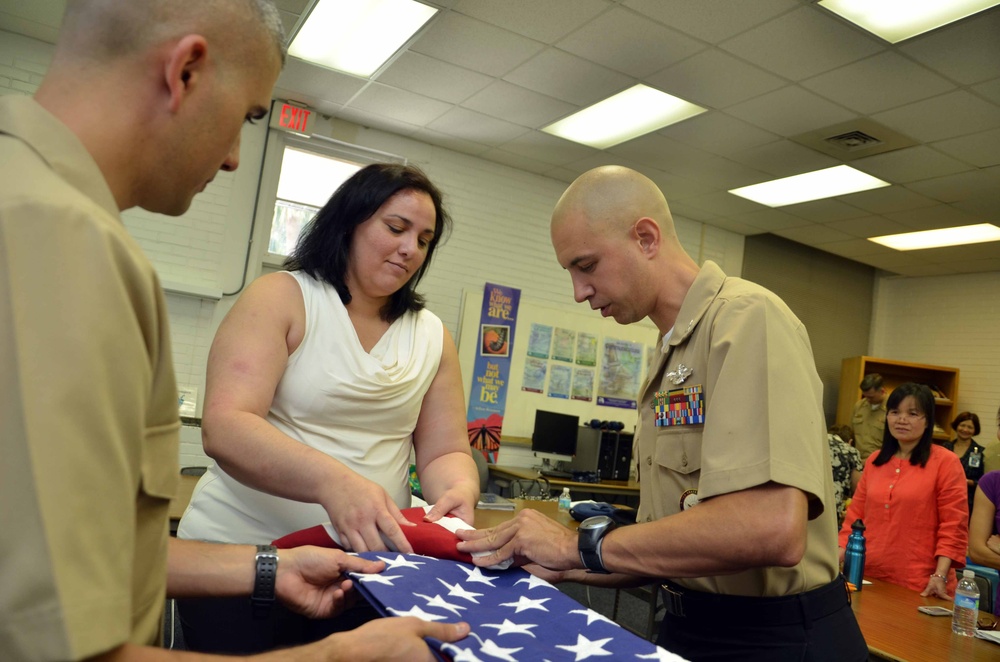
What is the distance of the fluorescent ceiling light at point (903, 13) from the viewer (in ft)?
13.6

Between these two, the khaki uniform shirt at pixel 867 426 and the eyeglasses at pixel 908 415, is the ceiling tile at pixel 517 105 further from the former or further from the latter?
the khaki uniform shirt at pixel 867 426

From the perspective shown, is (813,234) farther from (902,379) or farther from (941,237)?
(902,379)

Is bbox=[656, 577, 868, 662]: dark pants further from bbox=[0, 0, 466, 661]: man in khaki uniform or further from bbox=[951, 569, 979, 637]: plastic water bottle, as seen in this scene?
bbox=[951, 569, 979, 637]: plastic water bottle

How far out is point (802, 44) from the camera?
4.72m

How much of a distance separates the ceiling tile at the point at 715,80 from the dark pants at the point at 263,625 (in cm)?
457

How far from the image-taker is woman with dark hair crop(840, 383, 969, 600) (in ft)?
14.4

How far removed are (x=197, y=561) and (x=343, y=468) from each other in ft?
1.01

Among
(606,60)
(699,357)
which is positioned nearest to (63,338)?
(699,357)

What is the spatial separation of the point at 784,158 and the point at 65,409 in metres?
6.93

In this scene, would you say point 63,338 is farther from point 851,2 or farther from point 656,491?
point 851,2

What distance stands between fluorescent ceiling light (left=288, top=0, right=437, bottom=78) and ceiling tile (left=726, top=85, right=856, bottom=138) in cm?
253

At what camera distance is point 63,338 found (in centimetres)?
62

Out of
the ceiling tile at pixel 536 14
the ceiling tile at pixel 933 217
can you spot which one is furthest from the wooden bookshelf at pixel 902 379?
the ceiling tile at pixel 536 14

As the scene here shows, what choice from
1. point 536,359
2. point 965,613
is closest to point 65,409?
point 965,613
